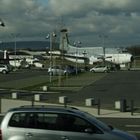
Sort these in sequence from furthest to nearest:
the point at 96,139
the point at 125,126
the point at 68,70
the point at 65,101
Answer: the point at 68,70 → the point at 65,101 → the point at 125,126 → the point at 96,139

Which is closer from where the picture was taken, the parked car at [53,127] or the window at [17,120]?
the parked car at [53,127]

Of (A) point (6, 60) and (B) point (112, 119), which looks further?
(A) point (6, 60)

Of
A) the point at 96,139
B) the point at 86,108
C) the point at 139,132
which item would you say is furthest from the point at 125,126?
the point at 96,139

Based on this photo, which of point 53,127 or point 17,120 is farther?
point 17,120

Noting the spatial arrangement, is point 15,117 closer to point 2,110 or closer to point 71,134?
point 71,134

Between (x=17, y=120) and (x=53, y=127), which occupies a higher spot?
(x=17, y=120)

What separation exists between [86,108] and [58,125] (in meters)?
18.2

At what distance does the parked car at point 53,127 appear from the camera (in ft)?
41.5

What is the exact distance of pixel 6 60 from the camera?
472ft

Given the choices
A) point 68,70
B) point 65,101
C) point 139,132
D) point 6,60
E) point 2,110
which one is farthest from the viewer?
point 6,60

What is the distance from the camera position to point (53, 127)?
12.8 m

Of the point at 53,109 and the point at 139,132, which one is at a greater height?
the point at 53,109

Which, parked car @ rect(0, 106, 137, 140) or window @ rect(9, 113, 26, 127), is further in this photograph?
window @ rect(9, 113, 26, 127)

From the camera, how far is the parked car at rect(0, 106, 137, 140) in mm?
12664
